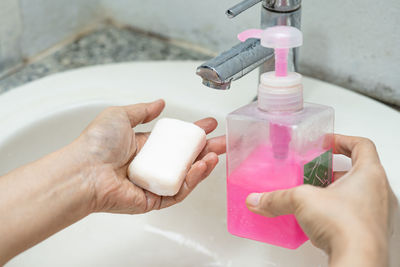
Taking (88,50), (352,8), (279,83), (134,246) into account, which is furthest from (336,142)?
(88,50)

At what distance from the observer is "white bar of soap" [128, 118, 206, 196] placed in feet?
1.96

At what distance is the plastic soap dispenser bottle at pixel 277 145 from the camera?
1.69 feet

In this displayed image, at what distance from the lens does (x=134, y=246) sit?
0.76 meters

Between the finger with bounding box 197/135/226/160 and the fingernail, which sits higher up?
the fingernail

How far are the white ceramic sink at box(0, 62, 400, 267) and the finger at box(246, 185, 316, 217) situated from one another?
0.19 meters

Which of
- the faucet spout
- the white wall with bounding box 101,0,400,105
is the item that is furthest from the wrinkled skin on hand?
the white wall with bounding box 101,0,400,105

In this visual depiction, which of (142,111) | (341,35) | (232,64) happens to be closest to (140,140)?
(142,111)

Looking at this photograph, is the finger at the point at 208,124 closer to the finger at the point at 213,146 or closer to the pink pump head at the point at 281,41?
the finger at the point at 213,146

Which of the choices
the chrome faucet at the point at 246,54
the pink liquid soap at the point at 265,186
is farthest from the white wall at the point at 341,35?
the pink liquid soap at the point at 265,186

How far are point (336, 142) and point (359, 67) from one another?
8.3 inches

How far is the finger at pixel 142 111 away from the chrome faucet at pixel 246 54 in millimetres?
130

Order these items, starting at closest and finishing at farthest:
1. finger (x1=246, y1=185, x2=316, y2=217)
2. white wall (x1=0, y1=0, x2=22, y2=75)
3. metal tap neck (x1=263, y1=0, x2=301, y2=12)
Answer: finger (x1=246, y1=185, x2=316, y2=217) < metal tap neck (x1=263, y1=0, x2=301, y2=12) < white wall (x1=0, y1=0, x2=22, y2=75)

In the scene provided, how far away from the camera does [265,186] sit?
1.75ft

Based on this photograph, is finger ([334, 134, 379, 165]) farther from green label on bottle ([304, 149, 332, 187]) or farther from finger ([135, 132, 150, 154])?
finger ([135, 132, 150, 154])
